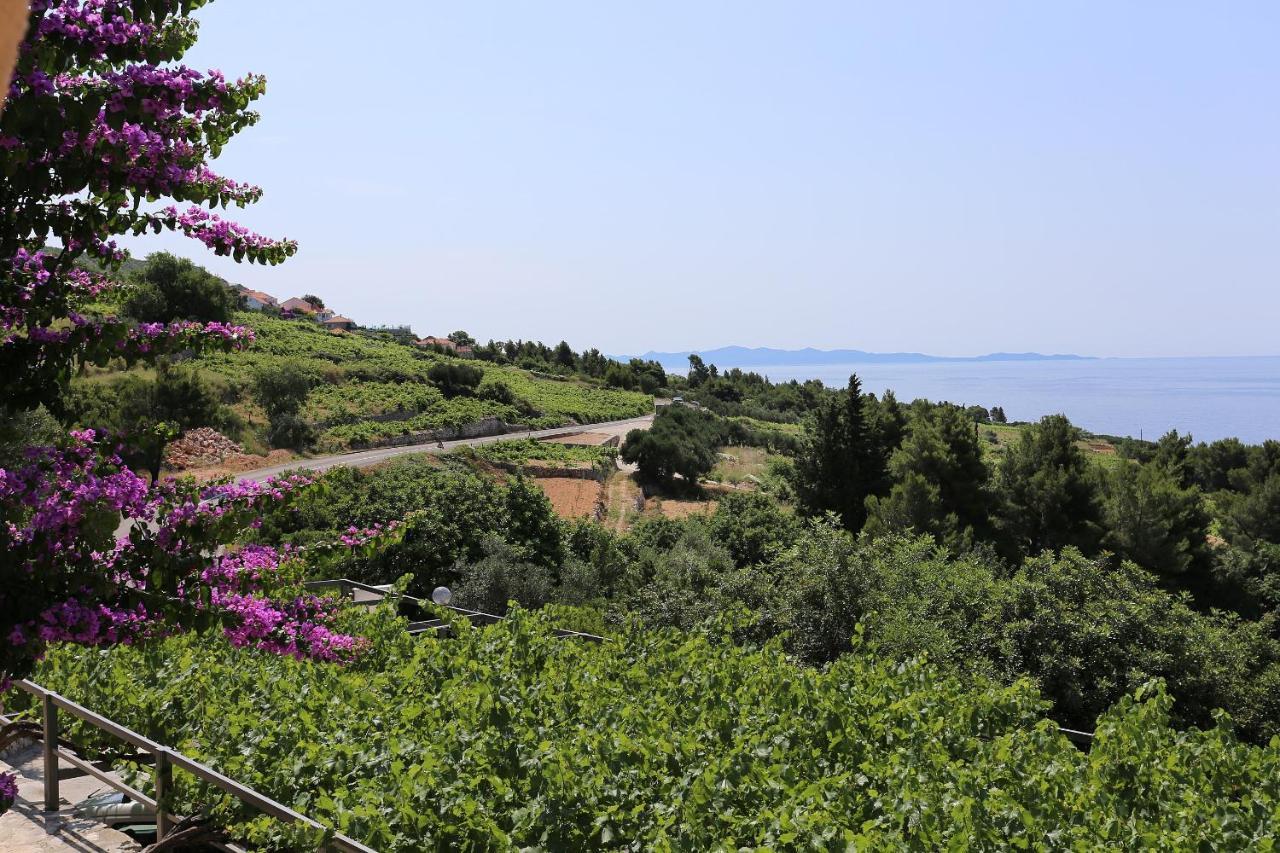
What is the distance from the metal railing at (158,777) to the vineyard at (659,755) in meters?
0.18

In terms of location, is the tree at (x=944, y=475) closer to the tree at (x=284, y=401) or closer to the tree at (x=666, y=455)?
the tree at (x=666, y=455)

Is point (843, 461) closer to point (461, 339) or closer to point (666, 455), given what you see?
point (666, 455)

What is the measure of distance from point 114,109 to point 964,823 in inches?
174

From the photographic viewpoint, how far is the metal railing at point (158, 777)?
4094mm

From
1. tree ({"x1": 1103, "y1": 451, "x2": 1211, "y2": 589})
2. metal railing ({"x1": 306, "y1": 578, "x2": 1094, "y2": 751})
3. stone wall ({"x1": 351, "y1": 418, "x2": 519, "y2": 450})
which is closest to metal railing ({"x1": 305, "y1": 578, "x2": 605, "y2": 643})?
metal railing ({"x1": 306, "y1": 578, "x2": 1094, "y2": 751})

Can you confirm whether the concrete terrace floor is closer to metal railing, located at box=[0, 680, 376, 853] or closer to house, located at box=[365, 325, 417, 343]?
A: metal railing, located at box=[0, 680, 376, 853]

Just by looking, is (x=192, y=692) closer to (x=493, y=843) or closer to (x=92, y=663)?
(x=92, y=663)

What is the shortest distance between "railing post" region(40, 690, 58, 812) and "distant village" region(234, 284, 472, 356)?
3099 inches

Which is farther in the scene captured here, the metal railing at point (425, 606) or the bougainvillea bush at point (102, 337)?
the metal railing at point (425, 606)

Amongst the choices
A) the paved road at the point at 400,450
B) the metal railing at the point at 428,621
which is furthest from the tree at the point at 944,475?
the metal railing at the point at 428,621

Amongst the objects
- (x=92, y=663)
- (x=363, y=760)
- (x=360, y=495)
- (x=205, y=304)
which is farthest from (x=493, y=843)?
(x=205, y=304)

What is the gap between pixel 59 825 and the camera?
5.57 metres

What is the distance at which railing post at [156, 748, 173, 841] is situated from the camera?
4.98m

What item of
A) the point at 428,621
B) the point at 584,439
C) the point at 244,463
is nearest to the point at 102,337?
the point at 428,621
